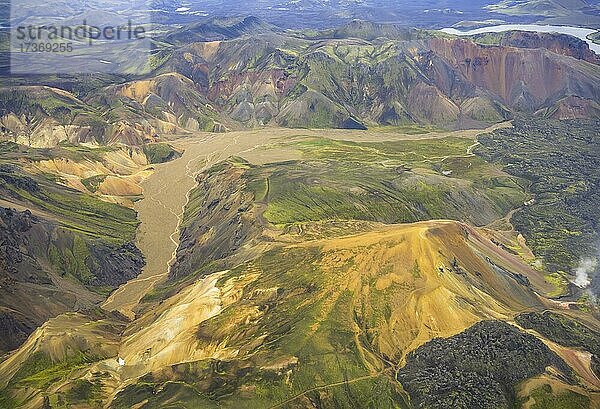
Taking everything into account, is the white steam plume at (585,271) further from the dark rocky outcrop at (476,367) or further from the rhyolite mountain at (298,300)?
the dark rocky outcrop at (476,367)

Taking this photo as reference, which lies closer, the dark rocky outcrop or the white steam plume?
the dark rocky outcrop

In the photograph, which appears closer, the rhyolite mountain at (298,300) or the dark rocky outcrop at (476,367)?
the dark rocky outcrop at (476,367)

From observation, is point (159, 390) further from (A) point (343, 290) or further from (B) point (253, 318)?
(A) point (343, 290)

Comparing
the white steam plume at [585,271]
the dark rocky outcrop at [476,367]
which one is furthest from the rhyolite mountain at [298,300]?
the white steam plume at [585,271]

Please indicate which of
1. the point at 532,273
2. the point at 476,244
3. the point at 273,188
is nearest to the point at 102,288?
the point at 273,188

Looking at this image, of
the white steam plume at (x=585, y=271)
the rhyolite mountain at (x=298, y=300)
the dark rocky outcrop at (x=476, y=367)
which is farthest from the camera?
the white steam plume at (x=585, y=271)

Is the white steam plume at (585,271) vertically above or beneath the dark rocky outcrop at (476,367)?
beneath

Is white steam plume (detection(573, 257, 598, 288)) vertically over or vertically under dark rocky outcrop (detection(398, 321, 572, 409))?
under

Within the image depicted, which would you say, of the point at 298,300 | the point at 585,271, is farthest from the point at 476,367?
the point at 585,271

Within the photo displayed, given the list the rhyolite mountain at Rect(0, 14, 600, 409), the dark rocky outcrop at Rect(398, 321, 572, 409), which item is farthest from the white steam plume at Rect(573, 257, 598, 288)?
the dark rocky outcrop at Rect(398, 321, 572, 409)

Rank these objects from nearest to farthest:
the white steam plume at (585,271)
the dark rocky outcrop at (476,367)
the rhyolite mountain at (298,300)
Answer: the dark rocky outcrop at (476,367) → the rhyolite mountain at (298,300) → the white steam plume at (585,271)

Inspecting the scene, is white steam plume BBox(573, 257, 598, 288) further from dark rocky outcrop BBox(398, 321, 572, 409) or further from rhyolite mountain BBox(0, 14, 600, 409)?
A: dark rocky outcrop BBox(398, 321, 572, 409)
